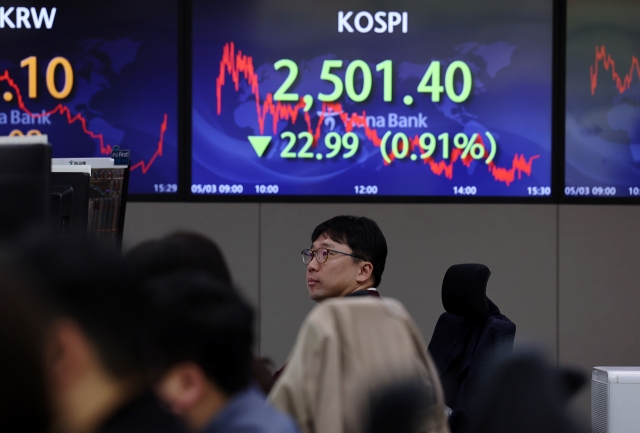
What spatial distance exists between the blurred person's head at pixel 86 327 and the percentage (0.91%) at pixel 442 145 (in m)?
3.46

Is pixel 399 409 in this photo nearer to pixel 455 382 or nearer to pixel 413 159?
pixel 455 382

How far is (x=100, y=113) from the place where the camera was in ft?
13.7

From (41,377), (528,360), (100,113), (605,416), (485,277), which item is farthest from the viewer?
(100,113)

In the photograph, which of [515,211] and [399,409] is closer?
[399,409]

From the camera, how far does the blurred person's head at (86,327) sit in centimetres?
78

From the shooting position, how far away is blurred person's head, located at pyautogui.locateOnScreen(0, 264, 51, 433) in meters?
0.74

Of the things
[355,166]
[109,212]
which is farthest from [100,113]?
[109,212]

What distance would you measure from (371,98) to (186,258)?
9.83ft

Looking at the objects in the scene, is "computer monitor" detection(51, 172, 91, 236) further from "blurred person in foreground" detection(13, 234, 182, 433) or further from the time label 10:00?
the time label 10:00

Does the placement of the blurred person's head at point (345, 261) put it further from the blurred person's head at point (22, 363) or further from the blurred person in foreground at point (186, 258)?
the blurred person's head at point (22, 363)

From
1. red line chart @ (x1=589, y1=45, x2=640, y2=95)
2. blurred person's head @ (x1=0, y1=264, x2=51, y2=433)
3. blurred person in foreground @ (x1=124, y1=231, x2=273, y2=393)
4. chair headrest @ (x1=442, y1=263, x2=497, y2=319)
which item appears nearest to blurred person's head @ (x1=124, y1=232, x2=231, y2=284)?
blurred person in foreground @ (x1=124, y1=231, x2=273, y2=393)

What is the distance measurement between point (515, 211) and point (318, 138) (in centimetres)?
110

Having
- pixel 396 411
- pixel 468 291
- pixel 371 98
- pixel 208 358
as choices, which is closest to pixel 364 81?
pixel 371 98

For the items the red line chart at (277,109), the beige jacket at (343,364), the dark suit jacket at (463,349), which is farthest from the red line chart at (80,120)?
the beige jacket at (343,364)
